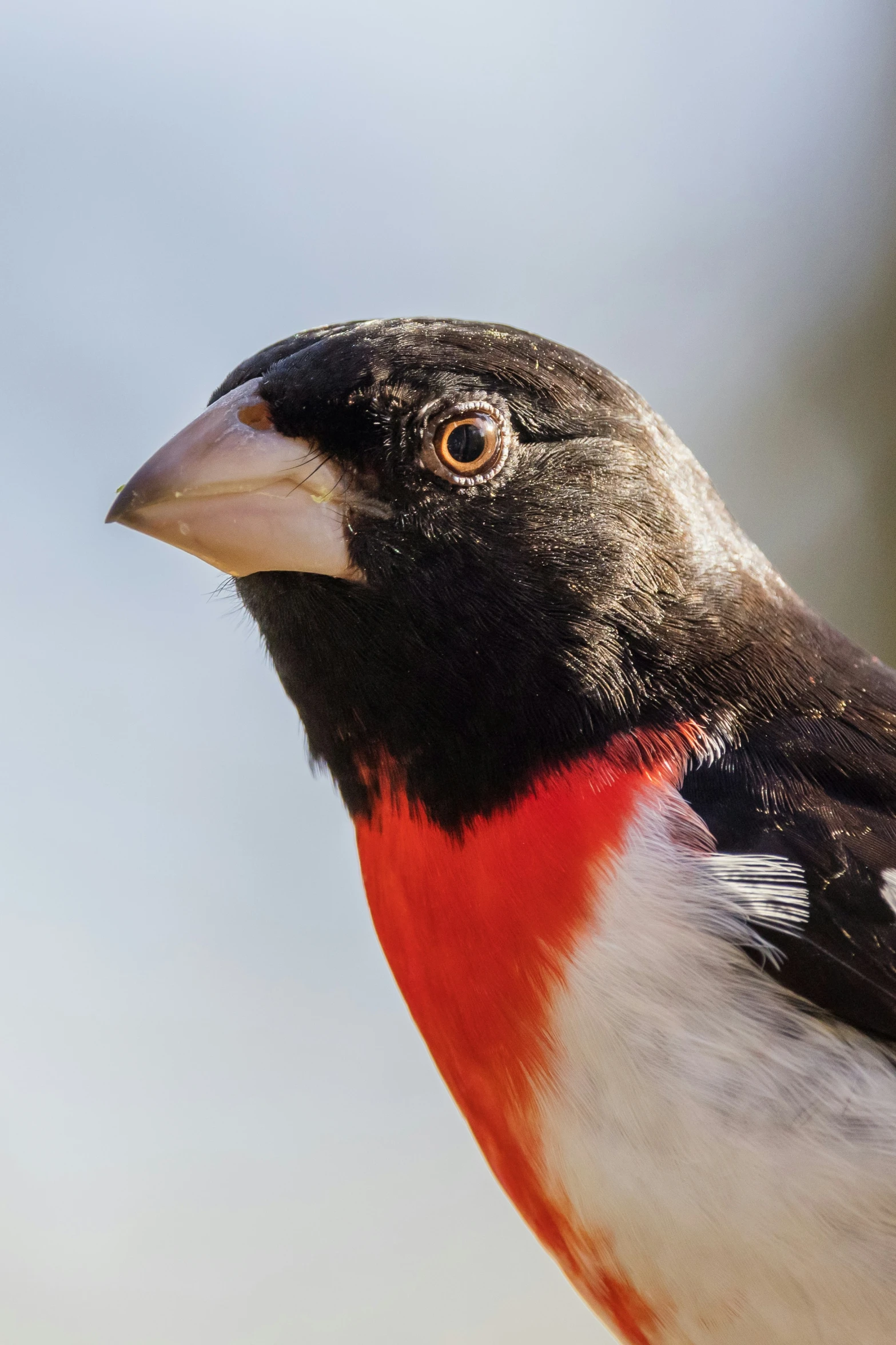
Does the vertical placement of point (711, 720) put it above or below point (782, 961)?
above

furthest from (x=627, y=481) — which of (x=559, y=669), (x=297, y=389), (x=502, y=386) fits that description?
(x=297, y=389)

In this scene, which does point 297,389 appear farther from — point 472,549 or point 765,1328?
point 765,1328

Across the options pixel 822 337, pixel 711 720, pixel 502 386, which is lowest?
pixel 711 720

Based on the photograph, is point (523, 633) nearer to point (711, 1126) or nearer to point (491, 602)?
point (491, 602)

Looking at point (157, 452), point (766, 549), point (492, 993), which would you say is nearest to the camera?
point (492, 993)

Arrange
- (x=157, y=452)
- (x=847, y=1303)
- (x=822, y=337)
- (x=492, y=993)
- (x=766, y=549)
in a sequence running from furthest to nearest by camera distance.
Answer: (x=822, y=337)
(x=766, y=549)
(x=157, y=452)
(x=492, y=993)
(x=847, y=1303)

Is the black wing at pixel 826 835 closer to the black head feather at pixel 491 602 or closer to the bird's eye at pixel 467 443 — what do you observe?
the black head feather at pixel 491 602

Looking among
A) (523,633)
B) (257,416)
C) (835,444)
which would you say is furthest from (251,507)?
(835,444)
